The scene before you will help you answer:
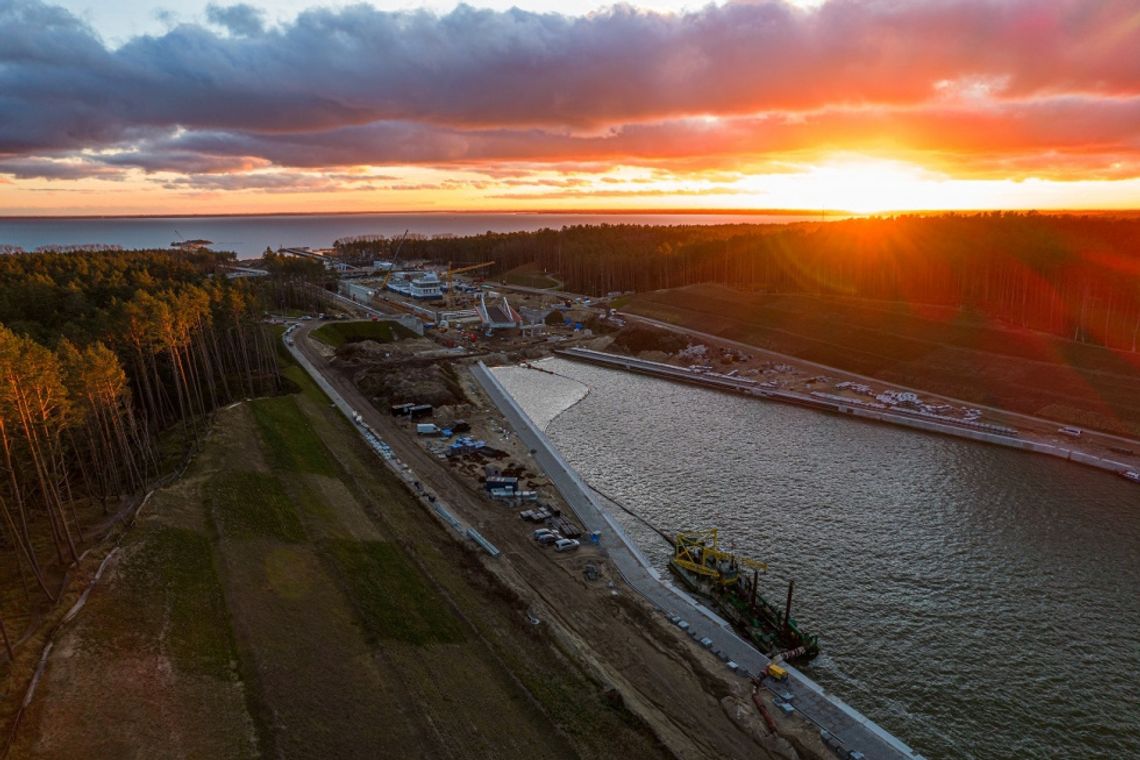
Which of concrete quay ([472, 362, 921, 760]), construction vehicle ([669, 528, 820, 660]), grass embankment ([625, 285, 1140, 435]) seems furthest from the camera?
grass embankment ([625, 285, 1140, 435])

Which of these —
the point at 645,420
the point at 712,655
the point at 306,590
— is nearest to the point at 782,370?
the point at 645,420

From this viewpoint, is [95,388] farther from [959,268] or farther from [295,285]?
[959,268]

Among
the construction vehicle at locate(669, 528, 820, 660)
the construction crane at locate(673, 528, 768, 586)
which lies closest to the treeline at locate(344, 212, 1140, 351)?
the construction crane at locate(673, 528, 768, 586)

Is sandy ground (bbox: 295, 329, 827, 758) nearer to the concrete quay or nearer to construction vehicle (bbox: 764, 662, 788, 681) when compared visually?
the concrete quay

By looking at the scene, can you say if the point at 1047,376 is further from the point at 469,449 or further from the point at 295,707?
the point at 295,707

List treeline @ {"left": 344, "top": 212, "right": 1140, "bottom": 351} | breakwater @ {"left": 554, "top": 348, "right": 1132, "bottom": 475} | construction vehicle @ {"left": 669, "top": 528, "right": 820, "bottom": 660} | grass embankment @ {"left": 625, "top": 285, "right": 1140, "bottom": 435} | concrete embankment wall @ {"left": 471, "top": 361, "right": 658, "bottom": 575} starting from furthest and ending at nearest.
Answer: treeline @ {"left": 344, "top": 212, "right": 1140, "bottom": 351}
grass embankment @ {"left": 625, "top": 285, "right": 1140, "bottom": 435}
breakwater @ {"left": 554, "top": 348, "right": 1132, "bottom": 475}
concrete embankment wall @ {"left": 471, "top": 361, "right": 658, "bottom": 575}
construction vehicle @ {"left": 669, "top": 528, "right": 820, "bottom": 660}

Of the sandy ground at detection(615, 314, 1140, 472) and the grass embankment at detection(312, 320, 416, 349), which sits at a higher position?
the grass embankment at detection(312, 320, 416, 349)
